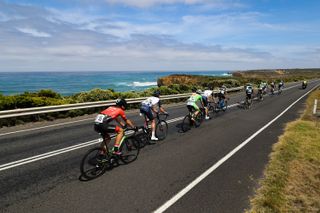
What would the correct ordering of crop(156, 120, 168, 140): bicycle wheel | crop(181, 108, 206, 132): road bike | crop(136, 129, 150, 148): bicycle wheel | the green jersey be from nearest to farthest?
crop(136, 129, 150, 148): bicycle wheel
crop(156, 120, 168, 140): bicycle wheel
crop(181, 108, 206, 132): road bike
the green jersey

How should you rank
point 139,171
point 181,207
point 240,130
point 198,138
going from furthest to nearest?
point 240,130 < point 198,138 < point 139,171 < point 181,207

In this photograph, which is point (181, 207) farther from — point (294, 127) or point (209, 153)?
point (294, 127)

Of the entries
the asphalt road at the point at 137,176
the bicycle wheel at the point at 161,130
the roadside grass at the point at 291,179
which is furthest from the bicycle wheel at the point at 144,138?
the roadside grass at the point at 291,179

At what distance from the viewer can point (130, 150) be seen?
787cm

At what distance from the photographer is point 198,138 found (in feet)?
34.9

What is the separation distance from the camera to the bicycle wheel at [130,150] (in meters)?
7.66

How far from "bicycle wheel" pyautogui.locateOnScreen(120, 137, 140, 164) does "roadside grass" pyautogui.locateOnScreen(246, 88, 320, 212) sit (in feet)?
12.1

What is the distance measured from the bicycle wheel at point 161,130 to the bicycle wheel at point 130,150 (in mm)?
2371

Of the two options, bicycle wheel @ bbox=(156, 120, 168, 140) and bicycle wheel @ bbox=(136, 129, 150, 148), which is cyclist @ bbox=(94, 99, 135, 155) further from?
bicycle wheel @ bbox=(156, 120, 168, 140)

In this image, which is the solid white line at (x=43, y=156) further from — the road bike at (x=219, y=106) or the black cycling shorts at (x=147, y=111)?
the road bike at (x=219, y=106)

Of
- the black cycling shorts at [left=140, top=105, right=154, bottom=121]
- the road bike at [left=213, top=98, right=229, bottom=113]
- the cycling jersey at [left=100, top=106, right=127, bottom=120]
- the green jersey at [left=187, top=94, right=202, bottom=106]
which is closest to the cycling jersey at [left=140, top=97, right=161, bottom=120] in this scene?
the black cycling shorts at [left=140, top=105, right=154, bottom=121]

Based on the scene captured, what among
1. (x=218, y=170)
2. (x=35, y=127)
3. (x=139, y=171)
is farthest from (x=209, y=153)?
(x=35, y=127)

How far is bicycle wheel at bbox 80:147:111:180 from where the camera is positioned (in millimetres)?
6379

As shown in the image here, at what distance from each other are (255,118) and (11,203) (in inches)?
566
